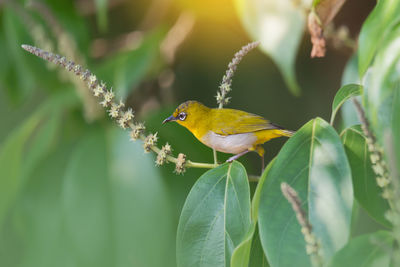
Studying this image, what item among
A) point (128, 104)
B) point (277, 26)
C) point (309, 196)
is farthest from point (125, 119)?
point (128, 104)

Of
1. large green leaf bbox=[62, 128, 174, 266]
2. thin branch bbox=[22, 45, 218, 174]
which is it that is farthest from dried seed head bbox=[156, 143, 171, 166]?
large green leaf bbox=[62, 128, 174, 266]

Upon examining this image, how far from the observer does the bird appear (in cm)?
34

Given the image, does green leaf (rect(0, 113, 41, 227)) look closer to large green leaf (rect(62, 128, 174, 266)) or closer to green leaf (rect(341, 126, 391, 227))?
large green leaf (rect(62, 128, 174, 266))

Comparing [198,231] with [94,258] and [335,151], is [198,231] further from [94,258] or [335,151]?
[94,258]

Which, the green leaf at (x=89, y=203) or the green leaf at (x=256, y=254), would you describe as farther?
the green leaf at (x=89, y=203)

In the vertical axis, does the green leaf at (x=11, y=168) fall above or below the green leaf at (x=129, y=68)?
below

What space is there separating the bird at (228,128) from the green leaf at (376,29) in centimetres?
7

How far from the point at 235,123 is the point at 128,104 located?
61cm

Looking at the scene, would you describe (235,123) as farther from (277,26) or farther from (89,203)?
(89,203)

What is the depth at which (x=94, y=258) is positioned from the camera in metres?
0.55

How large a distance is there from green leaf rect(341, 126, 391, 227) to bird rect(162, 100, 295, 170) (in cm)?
4

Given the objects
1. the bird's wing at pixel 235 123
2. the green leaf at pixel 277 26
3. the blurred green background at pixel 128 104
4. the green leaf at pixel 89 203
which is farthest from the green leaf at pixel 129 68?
the bird's wing at pixel 235 123

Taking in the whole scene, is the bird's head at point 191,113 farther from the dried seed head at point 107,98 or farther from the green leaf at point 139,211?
the green leaf at point 139,211

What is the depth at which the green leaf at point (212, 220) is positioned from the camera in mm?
313
